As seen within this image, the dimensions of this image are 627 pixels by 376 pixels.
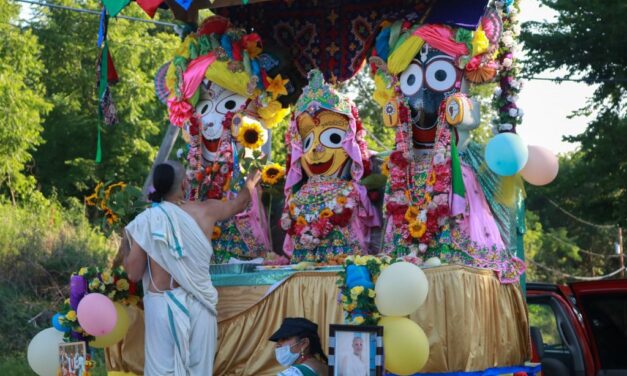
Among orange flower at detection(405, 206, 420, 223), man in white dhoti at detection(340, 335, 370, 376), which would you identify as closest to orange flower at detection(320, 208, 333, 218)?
orange flower at detection(405, 206, 420, 223)

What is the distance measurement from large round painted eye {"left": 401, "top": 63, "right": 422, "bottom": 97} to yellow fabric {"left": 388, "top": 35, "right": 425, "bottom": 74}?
0.05 meters

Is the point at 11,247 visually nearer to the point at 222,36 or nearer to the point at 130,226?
the point at 222,36

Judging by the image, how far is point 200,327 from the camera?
691 centimetres

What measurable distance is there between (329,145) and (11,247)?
7.50 m

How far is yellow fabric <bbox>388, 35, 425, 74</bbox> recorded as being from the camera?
8312 mm

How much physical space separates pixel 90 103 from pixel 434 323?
1634cm

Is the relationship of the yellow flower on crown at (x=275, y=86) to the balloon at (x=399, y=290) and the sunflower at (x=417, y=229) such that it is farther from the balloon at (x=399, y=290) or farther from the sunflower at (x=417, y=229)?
the balloon at (x=399, y=290)

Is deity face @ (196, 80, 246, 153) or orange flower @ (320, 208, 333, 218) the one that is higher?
deity face @ (196, 80, 246, 153)

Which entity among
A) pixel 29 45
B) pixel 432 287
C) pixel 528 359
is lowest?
pixel 528 359

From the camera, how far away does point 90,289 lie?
24.3ft

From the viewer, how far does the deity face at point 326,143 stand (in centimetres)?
866

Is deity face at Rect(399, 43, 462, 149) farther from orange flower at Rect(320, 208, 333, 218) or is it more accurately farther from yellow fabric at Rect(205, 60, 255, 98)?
yellow fabric at Rect(205, 60, 255, 98)

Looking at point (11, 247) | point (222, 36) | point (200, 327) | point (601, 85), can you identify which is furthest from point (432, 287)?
point (11, 247)

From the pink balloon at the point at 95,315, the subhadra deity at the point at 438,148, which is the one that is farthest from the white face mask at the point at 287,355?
the subhadra deity at the point at 438,148
